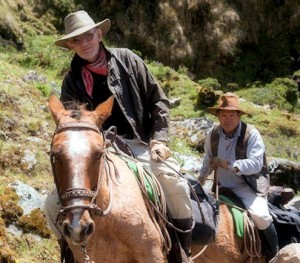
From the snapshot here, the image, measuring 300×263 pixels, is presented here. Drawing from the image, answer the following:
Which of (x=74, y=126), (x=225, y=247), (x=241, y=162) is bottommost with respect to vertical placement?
(x=225, y=247)

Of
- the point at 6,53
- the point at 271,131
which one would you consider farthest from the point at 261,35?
the point at 6,53

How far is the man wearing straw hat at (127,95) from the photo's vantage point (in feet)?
13.3

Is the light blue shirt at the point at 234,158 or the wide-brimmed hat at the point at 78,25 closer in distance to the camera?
the wide-brimmed hat at the point at 78,25

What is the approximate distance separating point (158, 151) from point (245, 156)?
1.35 m

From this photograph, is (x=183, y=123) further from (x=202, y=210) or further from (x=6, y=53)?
(x=202, y=210)

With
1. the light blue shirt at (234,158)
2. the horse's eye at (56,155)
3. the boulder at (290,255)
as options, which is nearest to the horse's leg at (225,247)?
the light blue shirt at (234,158)

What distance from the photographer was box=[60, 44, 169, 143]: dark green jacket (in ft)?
13.7

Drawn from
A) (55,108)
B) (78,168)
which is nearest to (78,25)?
(55,108)

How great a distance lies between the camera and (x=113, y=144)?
381cm

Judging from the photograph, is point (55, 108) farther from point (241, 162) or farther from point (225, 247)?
Result: point (225, 247)

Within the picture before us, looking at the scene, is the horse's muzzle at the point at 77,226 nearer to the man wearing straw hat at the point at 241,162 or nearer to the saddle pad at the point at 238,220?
the man wearing straw hat at the point at 241,162

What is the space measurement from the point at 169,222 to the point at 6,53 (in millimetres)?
11702

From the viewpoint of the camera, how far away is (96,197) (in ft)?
10.5

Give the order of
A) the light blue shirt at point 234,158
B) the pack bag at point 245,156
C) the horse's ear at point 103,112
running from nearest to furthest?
1. the horse's ear at point 103,112
2. the light blue shirt at point 234,158
3. the pack bag at point 245,156
